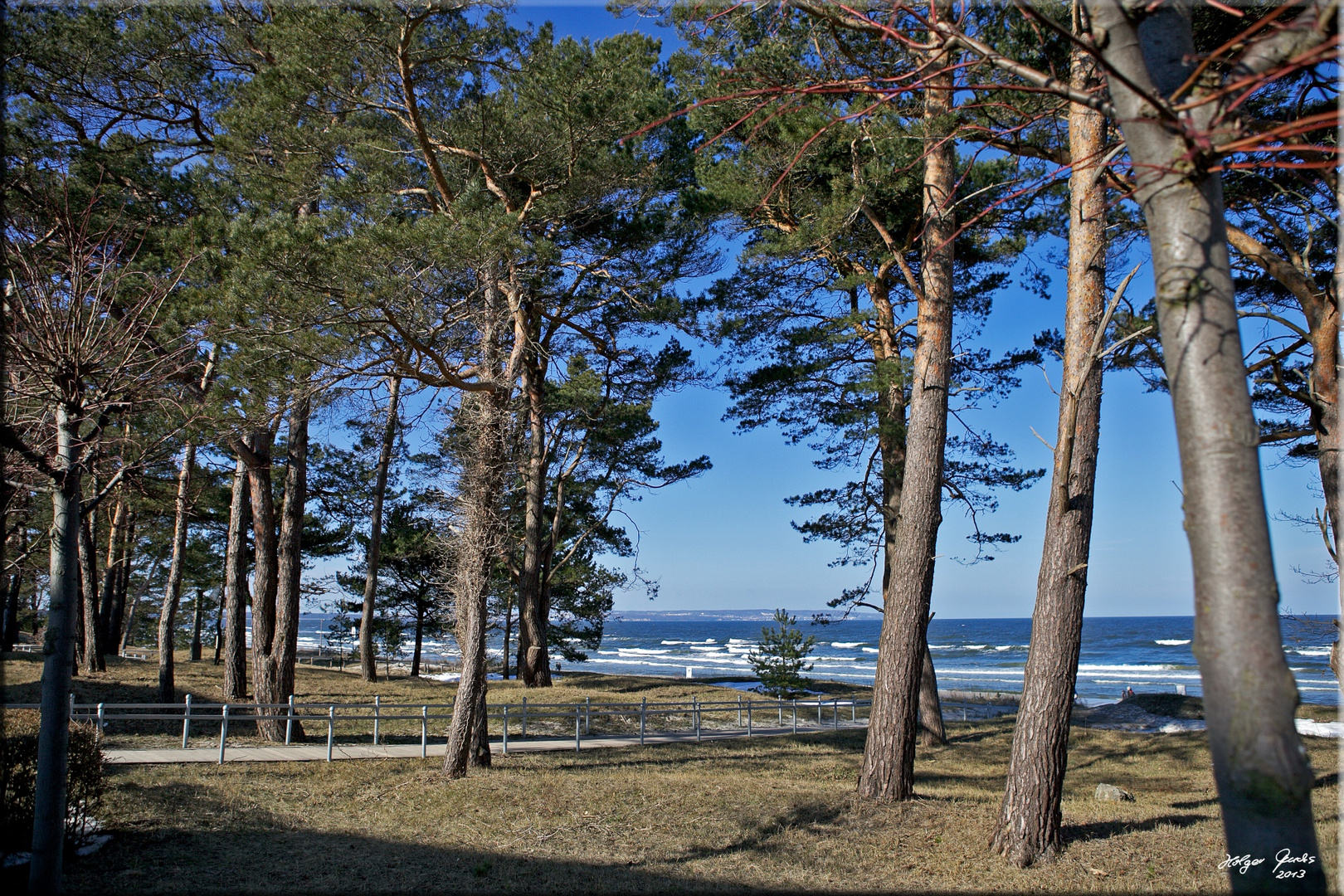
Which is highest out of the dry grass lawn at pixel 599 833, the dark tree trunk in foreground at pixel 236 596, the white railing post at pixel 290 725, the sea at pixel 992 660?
the dark tree trunk in foreground at pixel 236 596

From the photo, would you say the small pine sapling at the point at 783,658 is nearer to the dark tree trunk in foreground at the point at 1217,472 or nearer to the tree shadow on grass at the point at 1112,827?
the tree shadow on grass at the point at 1112,827

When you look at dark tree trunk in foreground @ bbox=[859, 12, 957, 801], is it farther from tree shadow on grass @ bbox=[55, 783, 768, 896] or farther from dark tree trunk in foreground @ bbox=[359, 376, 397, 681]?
dark tree trunk in foreground @ bbox=[359, 376, 397, 681]

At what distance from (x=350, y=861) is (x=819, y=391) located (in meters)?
10.9

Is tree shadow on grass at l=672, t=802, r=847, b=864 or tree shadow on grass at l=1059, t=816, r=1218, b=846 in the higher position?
tree shadow on grass at l=1059, t=816, r=1218, b=846

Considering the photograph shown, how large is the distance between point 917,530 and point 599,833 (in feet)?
14.4

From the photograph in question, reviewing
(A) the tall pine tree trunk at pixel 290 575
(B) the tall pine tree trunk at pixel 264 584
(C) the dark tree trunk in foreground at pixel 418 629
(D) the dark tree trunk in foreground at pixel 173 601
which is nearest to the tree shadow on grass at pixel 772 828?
(A) the tall pine tree trunk at pixel 290 575

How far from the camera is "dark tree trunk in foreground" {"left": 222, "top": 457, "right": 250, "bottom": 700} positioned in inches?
508

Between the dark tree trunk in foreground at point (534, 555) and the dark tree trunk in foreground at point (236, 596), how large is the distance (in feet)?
17.8

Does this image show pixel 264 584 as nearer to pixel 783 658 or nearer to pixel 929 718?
pixel 929 718

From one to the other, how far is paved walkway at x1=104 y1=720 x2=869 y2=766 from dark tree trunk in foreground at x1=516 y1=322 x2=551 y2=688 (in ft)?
15.3

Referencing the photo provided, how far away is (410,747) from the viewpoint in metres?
12.0

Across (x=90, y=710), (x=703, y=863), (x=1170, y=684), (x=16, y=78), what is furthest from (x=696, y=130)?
(x=1170, y=684)

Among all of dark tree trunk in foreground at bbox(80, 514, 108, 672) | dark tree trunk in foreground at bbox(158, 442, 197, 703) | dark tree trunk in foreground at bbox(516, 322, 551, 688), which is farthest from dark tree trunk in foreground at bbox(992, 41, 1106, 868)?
dark tree trunk in foreground at bbox(80, 514, 108, 672)

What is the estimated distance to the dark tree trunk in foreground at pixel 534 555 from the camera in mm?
17656
